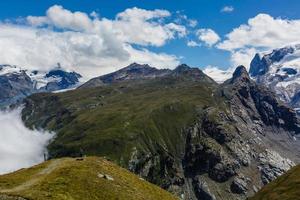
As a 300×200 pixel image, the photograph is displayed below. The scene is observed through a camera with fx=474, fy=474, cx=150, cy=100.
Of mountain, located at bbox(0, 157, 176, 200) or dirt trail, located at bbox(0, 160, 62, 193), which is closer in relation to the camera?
mountain, located at bbox(0, 157, 176, 200)

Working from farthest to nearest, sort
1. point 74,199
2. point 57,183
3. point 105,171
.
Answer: point 105,171
point 57,183
point 74,199

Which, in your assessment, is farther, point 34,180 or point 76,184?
point 34,180

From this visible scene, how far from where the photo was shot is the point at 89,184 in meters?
75.8

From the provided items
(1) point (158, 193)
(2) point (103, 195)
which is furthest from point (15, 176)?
(1) point (158, 193)

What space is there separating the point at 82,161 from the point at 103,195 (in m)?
17.6

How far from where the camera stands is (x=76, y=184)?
74.2m

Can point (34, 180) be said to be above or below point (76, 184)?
above

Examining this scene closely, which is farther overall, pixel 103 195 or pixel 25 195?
pixel 103 195

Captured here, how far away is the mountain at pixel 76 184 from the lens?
67.6 meters

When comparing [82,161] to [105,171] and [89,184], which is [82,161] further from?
[89,184]

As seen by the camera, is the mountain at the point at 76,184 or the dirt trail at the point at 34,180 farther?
the dirt trail at the point at 34,180

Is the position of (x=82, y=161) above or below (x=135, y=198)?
above

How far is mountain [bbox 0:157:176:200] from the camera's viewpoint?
222ft

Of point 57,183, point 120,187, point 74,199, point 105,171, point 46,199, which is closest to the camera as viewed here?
point 46,199
